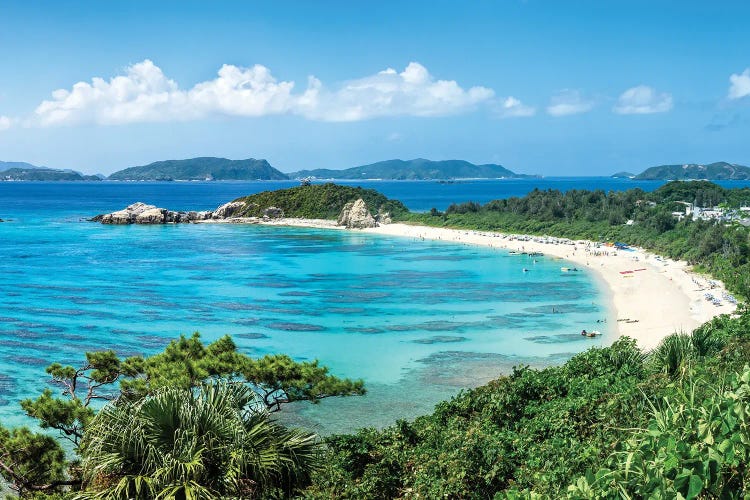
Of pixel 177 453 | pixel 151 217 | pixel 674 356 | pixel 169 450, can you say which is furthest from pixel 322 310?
pixel 151 217

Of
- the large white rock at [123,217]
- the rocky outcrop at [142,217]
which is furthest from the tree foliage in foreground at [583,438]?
the large white rock at [123,217]

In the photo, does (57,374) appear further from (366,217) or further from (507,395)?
(366,217)

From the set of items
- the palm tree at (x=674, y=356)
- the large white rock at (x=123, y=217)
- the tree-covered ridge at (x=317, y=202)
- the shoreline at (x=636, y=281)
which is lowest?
the shoreline at (x=636, y=281)

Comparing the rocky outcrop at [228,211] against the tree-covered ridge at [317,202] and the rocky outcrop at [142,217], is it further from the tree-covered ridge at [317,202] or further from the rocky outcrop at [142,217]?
the rocky outcrop at [142,217]

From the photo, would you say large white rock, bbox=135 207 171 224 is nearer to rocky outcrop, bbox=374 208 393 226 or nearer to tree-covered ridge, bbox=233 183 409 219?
tree-covered ridge, bbox=233 183 409 219

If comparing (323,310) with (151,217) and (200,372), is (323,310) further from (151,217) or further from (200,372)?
(151,217)
